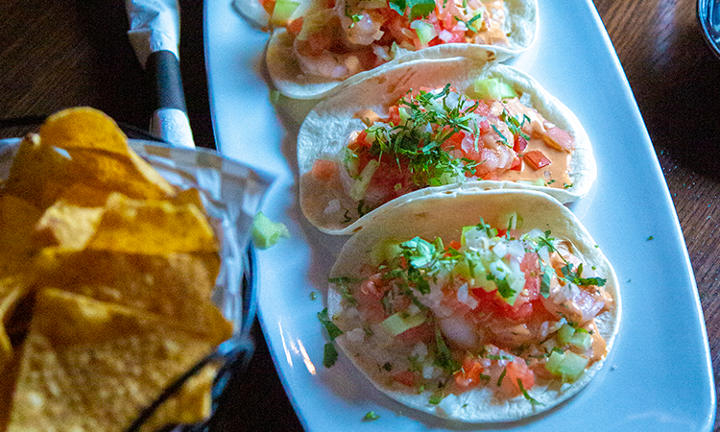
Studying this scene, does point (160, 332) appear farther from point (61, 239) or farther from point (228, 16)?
point (228, 16)

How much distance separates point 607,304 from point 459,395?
23.5 inches

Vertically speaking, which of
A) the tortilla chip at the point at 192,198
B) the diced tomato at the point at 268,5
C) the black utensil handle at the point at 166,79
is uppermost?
the tortilla chip at the point at 192,198

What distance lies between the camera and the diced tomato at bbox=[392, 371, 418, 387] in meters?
1.73

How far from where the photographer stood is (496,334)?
1758 mm

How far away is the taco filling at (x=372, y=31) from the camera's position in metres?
2.16

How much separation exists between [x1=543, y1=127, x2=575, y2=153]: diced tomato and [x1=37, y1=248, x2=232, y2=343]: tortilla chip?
1.42 meters

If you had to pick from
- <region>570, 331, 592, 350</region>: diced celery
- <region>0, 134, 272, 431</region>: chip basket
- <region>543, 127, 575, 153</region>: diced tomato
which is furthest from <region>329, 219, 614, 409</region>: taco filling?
<region>0, 134, 272, 431</region>: chip basket

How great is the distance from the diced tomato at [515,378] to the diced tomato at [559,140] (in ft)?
2.76

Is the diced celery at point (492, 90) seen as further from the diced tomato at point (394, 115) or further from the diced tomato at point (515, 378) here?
the diced tomato at point (515, 378)

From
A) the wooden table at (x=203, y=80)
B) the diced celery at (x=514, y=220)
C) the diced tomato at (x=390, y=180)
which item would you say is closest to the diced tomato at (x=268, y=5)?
the wooden table at (x=203, y=80)

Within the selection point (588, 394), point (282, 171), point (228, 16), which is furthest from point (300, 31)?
point (588, 394)

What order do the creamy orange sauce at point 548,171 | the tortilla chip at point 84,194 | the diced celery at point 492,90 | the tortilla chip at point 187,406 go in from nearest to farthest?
the tortilla chip at point 187,406, the tortilla chip at point 84,194, the creamy orange sauce at point 548,171, the diced celery at point 492,90

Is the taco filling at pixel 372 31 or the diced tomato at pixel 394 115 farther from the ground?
the taco filling at pixel 372 31

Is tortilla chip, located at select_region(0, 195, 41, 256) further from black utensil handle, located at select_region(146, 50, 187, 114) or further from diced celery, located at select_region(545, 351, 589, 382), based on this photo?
diced celery, located at select_region(545, 351, 589, 382)
